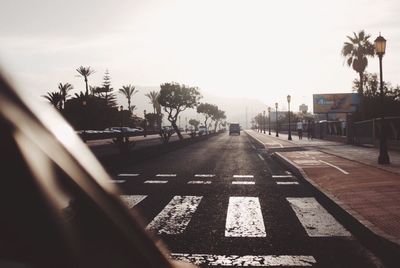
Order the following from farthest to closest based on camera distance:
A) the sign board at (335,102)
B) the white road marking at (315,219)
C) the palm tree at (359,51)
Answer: the sign board at (335,102)
the palm tree at (359,51)
the white road marking at (315,219)

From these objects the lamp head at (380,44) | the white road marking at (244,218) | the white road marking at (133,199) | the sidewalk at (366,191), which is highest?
the lamp head at (380,44)

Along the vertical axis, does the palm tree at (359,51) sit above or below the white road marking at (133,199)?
above

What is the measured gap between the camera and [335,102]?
71438 mm

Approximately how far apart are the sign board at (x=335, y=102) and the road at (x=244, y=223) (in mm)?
61823

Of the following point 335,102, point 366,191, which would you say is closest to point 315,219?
point 366,191

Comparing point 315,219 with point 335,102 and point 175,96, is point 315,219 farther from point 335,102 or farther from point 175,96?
point 335,102

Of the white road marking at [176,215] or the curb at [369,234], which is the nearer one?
the curb at [369,234]

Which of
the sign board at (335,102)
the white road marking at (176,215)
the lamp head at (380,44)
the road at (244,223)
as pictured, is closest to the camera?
the road at (244,223)

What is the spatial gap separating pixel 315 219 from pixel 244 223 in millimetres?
1269

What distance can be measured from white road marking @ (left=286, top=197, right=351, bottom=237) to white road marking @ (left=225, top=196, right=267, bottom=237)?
2.34 ft

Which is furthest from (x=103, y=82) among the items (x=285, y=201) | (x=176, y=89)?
(x=285, y=201)

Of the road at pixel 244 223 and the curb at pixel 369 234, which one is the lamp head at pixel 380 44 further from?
the curb at pixel 369 234

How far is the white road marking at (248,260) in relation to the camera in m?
4.93

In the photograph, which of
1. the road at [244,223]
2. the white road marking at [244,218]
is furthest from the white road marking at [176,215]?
the white road marking at [244,218]
